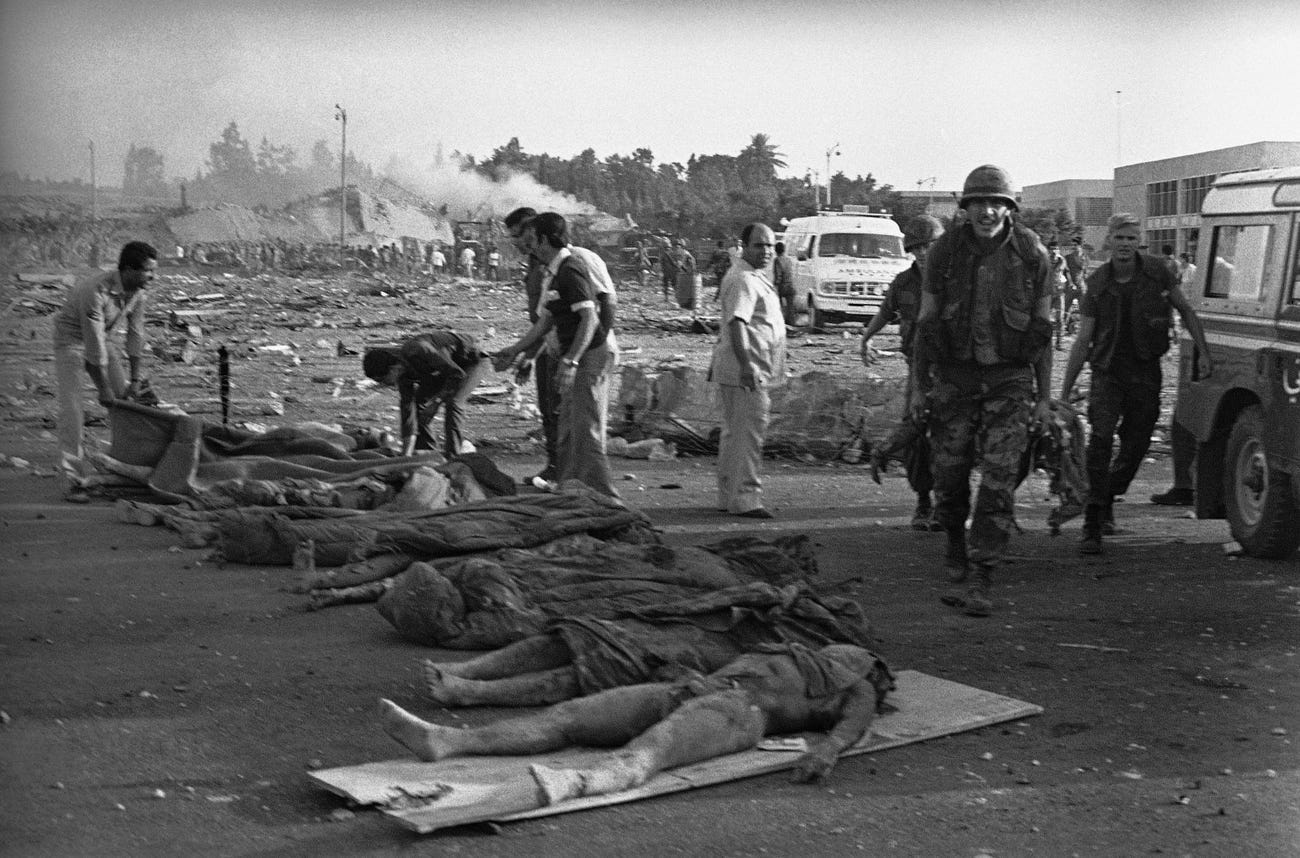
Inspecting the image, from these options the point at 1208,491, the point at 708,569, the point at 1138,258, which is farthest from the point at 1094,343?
the point at 708,569

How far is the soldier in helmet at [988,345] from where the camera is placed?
722 centimetres

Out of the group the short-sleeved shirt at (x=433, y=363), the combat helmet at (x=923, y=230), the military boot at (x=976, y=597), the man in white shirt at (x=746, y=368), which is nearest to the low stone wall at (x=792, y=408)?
the short-sleeved shirt at (x=433, y=363)

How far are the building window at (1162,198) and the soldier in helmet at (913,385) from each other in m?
29.2

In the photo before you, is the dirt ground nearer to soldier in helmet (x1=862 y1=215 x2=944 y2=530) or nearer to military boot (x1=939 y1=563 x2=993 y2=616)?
military boot (x1=939 y1=563 x2=993 y2=616)

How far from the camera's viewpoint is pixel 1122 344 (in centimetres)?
868

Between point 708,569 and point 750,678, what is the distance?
1.55 meters

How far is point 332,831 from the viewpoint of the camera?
4043 millimetres

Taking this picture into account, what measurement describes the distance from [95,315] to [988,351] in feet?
19.1

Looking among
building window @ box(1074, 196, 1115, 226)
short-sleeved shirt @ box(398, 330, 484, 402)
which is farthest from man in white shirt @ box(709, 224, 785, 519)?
building window @ box(1074, 196, 1115, 226)

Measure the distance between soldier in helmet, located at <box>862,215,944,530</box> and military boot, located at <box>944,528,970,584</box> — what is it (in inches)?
40.4

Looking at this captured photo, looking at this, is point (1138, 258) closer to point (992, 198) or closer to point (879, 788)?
point (992, 198)

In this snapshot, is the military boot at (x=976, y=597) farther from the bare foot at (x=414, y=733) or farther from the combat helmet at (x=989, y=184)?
the bare foot at (x=414, y=733)

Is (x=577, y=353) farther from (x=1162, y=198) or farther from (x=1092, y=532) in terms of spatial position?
(x=1162, y=198)

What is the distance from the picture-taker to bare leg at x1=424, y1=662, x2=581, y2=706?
507 cm
